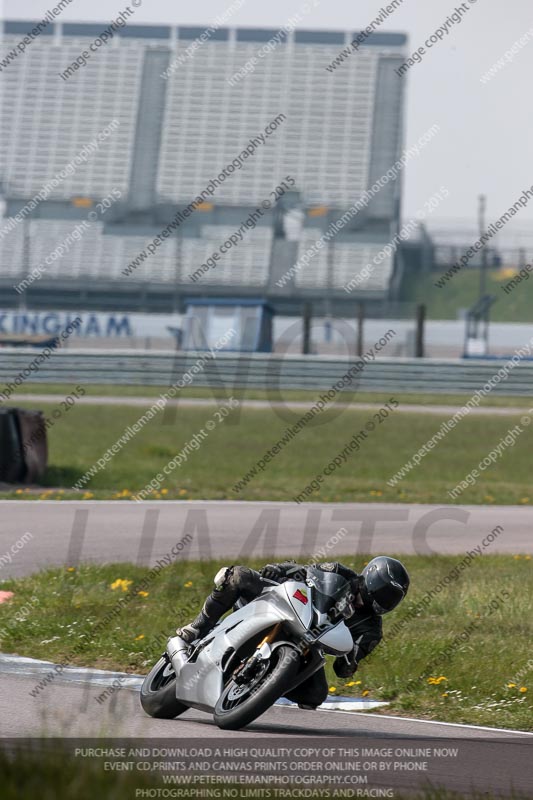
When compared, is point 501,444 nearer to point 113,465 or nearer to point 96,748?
point 113,465

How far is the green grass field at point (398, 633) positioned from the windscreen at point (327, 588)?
1267mm

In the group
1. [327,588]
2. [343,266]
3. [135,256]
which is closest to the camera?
[327,588]

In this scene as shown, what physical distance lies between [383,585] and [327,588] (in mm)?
264

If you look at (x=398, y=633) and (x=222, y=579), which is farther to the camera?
(x=398, y=633)

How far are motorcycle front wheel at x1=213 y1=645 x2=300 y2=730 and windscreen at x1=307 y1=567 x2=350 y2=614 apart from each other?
30 centimetres

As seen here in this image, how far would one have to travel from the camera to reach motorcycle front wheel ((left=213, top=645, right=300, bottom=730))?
5484 millimetres

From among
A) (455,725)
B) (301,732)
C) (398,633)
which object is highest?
(301,732)

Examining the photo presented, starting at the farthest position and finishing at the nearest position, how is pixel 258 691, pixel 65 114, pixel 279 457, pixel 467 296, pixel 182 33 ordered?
pixel 182 33, pixel 65 114, pixel 467 296, pixel 279 457, pixel 258 691

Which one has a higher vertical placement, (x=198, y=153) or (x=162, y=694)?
(x=162, y=694)

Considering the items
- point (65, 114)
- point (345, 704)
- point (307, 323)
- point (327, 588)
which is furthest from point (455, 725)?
point (65, 114)

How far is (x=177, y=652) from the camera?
20.1 feet

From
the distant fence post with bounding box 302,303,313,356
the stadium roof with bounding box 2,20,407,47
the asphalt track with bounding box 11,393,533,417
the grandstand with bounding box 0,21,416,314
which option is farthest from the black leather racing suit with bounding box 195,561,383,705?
the stadium roof with bounding box 2,20,407,47

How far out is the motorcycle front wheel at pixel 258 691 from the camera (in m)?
5.48

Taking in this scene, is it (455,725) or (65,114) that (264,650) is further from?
(65,114)
